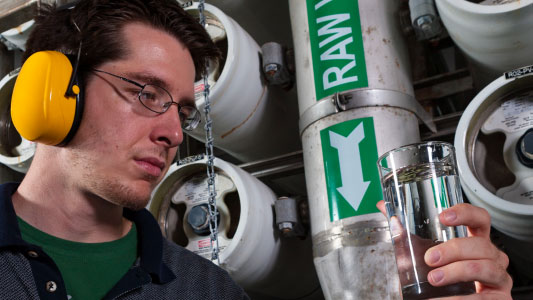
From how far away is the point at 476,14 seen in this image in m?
1.21

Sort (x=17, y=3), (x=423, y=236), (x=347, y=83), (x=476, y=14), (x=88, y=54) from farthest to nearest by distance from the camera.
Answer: (x=17, y=3), (x=347, y=83), (x=476, y=14), (x=88, y=54), (x=423, y=236)

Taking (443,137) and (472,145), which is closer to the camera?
(472,145)

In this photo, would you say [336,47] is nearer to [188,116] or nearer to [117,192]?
[188,116]

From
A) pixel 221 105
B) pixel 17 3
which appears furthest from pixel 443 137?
pixel 17 3

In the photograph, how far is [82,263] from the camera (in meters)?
0.96

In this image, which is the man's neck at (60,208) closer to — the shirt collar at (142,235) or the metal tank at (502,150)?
the shirt collar at (142,235)

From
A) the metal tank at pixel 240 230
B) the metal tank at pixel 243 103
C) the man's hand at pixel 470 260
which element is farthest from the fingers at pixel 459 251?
the metal tank at pixel 243 103

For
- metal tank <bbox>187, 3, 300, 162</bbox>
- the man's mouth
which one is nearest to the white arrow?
metal tank <bbox>187, 3, 300, 162</bbox>

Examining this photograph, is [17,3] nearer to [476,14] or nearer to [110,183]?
[110,183]

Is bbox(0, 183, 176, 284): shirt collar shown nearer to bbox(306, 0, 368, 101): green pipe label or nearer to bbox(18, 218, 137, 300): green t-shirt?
bbox(18, 218, 137, 300): green t-shirt

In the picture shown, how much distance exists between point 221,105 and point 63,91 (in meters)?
0.72

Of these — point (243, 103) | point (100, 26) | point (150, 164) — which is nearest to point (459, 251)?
point (150, 164)

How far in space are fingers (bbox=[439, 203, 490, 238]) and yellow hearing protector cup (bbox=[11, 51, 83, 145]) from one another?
25.6 inches

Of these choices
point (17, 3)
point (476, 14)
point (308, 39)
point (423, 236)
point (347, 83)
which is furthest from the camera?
point (17, 3)
